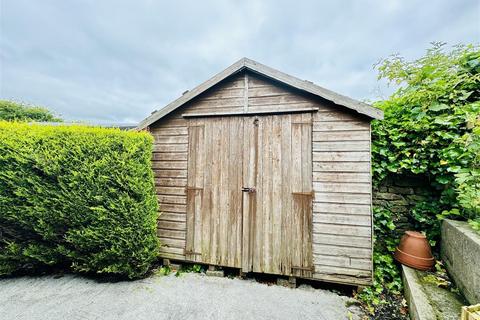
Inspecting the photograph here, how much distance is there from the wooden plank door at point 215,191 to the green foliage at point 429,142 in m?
2.09

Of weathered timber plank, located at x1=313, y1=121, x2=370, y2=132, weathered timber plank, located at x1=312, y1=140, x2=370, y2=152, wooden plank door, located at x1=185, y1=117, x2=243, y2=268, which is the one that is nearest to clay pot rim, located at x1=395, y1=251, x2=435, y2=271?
weathered timber plank, located at x1=312, y1=140, x2=370, y2=152

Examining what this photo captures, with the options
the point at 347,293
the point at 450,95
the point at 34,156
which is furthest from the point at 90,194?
the point at 450,95

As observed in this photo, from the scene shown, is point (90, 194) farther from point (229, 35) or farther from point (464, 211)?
point (229, 35)

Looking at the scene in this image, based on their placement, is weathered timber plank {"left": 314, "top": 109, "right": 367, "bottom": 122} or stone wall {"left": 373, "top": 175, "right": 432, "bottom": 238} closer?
weathered timber plank {"left": 314, "top": 109, "right": 367, "bottom": 122}

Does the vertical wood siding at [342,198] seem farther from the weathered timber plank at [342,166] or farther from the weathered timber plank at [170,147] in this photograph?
the weathered timber plank at [170,147]

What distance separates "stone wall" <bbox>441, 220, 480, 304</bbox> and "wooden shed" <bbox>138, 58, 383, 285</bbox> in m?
0.84

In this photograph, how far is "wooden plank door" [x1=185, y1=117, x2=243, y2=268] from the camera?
10.7ft

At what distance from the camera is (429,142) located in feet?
9.77

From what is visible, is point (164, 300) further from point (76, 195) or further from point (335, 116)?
point (335, 116)

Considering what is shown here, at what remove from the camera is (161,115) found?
350 centimetres

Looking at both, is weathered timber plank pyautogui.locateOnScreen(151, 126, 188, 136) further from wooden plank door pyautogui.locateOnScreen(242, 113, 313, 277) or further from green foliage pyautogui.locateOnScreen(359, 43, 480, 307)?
green foliage pyautogui.locateOnScreen(359, 43, 480, 307)

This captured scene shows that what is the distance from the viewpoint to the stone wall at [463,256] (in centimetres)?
179

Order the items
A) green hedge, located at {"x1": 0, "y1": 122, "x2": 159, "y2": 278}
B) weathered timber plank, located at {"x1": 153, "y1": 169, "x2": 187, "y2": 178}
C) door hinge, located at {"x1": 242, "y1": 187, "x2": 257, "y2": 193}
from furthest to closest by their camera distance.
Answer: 1. weathered timber plank, located at {"x1": 153, "y1": 169, "x2": 187, "y2": 178}
2. door hinge, located at {"x1": 242, "y1": 187, "x2": 257, "y2": 193}
3. green hedge, located at {"x1": 0, "y1": 122, "x2": 159, "y2": 278}

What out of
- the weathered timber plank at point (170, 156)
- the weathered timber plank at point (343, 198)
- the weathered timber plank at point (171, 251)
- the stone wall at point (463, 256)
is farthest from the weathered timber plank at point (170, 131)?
the stone wall at point (463, 256)
